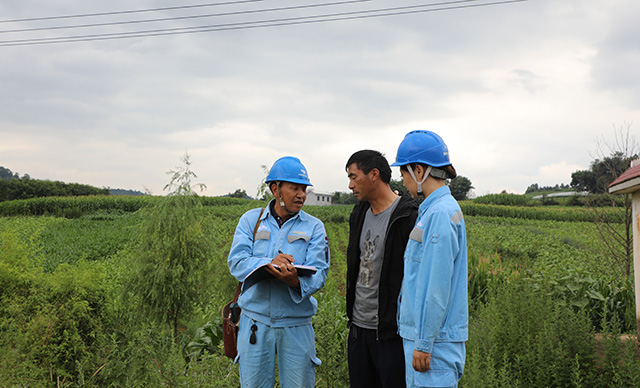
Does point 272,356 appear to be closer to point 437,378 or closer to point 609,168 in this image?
point 437,378

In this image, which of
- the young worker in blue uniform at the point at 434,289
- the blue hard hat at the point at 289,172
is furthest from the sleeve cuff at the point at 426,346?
the blue hard hat at the point at 289,172

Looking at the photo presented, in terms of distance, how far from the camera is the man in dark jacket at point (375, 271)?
9.55ft

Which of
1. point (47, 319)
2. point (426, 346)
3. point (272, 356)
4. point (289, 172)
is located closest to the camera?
point (426, 346)

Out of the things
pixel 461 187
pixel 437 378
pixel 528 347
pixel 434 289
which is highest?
pixel 461 187

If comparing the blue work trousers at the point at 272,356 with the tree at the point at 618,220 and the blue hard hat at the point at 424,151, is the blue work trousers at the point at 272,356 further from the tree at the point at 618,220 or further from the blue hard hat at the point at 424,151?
the tree at the point at 618,220

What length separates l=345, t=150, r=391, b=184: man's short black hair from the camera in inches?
126

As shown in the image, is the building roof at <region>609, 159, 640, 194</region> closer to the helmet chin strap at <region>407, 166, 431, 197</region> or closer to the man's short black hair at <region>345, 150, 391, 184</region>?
the man's short black hair at <region>345, 150, 391, 184</region>

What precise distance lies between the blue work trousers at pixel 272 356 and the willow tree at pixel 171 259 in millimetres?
2911

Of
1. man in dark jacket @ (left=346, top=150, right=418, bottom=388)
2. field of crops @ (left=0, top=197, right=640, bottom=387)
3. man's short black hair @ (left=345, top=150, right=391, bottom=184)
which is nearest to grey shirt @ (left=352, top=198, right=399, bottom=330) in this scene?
man in dark jacket @ (left=346, top=150, right=418, bottom=388)

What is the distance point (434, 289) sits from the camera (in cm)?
240

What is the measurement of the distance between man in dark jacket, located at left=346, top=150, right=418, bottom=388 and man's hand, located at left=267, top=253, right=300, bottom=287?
1.32ft

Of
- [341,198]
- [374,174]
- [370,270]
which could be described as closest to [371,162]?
[374,174]

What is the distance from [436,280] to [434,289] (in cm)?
5

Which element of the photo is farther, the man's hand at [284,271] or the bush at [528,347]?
the bush at [528,347]
